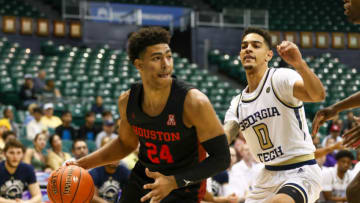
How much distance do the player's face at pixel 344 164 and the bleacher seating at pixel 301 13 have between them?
12762 mm

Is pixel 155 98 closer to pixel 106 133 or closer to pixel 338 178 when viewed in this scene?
pixel 338 178

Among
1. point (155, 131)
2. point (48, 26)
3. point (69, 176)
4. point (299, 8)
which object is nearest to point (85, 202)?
point (69, 176)

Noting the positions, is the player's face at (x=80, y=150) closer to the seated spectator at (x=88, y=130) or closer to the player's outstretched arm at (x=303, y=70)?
the seated spectator at (x=88, y=130)

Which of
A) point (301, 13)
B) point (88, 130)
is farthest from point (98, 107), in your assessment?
point (301, 13)

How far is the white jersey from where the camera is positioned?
4820 mm

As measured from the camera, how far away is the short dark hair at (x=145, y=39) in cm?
399

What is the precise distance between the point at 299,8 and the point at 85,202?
68.4ft

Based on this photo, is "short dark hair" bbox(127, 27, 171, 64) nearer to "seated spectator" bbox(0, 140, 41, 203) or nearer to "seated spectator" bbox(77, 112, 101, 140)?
"seated spectator" bbox(0, 140, 41, 203)

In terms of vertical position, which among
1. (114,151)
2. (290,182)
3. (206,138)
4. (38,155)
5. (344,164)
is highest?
(206,138)

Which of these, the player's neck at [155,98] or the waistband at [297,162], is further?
the waistband at [297,162]

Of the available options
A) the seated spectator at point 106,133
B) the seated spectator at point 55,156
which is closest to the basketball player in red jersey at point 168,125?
the seated spectator at point 55,156

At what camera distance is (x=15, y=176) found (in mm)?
7547

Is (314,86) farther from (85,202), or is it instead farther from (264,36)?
(85,202)

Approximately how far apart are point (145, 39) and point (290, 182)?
1669 millimetres
